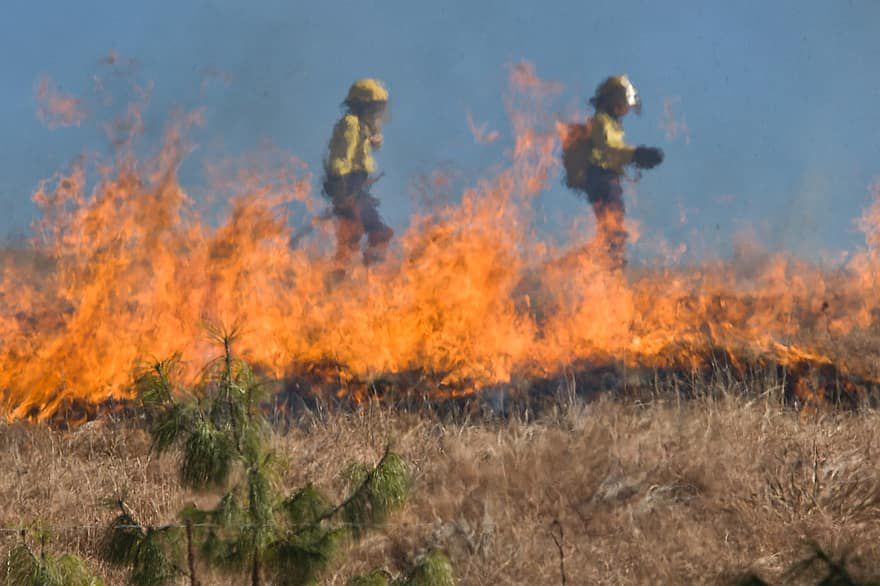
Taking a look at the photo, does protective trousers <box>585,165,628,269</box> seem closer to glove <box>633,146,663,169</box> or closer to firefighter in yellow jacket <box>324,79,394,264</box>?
glove <box>633,146,663,169</box>

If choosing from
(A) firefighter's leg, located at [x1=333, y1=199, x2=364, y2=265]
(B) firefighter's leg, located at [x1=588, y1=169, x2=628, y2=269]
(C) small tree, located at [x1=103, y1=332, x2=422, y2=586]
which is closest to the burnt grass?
(C) small tree, located at [x1=103, y1=332, x2=422, y2=586]

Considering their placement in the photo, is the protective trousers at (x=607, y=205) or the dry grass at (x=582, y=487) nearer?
the dry grass at (x=582, y=487)

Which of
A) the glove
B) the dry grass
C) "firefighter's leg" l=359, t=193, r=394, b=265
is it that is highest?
the glove

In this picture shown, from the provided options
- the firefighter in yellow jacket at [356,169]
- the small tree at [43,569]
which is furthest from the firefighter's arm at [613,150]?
the small tree at [43,569]

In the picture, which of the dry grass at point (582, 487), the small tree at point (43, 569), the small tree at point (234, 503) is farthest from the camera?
the dry grass at point (582, 487)

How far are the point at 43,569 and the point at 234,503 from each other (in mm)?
660

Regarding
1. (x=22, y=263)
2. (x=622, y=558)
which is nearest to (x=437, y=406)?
(x=622, y=558)

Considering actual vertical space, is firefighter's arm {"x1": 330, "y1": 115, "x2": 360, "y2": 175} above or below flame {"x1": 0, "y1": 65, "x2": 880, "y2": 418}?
above

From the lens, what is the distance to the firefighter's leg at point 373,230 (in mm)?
12891

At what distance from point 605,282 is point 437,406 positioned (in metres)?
3.73

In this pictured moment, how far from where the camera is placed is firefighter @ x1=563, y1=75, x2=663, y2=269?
41.1 ft

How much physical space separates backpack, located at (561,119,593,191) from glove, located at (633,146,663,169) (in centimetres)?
70

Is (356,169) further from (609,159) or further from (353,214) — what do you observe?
(609,159)

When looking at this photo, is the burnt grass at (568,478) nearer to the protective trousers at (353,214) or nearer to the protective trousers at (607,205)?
the protective trousers at (607,205)
